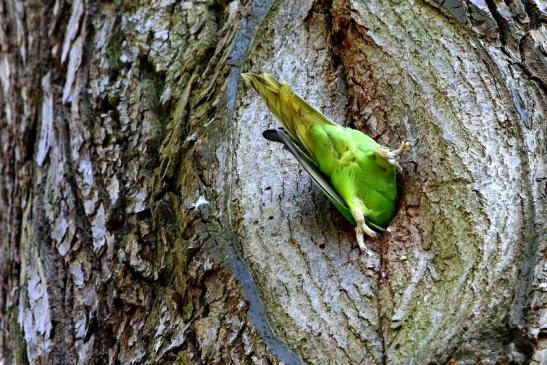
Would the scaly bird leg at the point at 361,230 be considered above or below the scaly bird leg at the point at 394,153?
below

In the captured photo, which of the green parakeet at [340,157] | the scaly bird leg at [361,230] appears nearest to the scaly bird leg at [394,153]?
the green parakeet at [340,157]

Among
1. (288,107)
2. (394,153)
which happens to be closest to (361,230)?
(394,153)

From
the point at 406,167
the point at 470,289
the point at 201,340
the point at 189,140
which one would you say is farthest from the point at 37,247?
the point at 470,289

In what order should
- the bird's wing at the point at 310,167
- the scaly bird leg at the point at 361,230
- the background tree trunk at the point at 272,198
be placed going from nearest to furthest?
the background tree trunk at the point at 272,198
the scaly bird leg at the point at 361,230
the bird's wing at the point at 310,167

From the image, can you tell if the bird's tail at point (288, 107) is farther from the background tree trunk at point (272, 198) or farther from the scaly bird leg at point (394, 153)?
the scaly bird leg at point (394, 153)

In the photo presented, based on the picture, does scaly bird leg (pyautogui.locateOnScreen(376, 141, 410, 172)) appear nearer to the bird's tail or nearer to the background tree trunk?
the background tree trunk

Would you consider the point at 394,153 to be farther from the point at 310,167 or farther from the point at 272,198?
the point at 272,198
